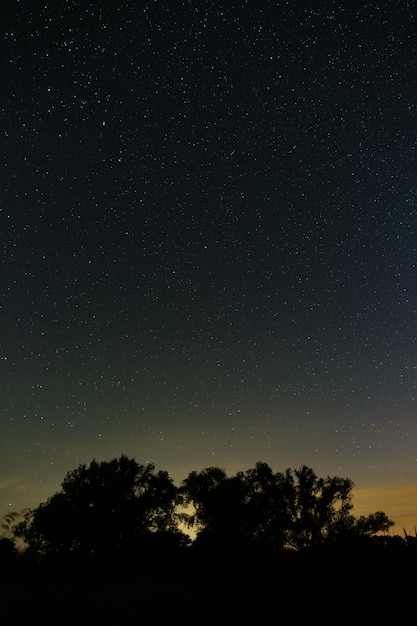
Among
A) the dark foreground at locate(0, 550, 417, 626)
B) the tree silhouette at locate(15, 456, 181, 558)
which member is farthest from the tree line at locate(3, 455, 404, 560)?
the dark foreground at locate(0, 550, 417, 626)

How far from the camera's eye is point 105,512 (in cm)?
3781

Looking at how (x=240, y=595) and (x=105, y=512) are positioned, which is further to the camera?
(x=105, y=512)

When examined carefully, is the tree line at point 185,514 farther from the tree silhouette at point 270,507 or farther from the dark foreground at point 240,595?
the dark foreground at point 240,595

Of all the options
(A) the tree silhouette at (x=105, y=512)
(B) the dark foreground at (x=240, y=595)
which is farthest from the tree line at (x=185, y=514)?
(B) the dark foreground at (x=240, y=595)

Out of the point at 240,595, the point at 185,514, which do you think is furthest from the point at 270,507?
the point at 240,595

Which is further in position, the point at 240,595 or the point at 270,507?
the point at 270,507

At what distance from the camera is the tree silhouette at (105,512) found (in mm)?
35969

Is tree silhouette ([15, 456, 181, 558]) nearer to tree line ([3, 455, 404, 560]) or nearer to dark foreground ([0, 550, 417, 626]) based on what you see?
tree line ([3, 455, 404, 560])

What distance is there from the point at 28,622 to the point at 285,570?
411 centimetres

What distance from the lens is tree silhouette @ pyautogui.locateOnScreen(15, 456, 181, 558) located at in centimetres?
3597

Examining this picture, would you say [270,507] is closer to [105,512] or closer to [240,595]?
[105,512]

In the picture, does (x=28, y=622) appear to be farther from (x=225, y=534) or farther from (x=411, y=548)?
(x=225, y=534)

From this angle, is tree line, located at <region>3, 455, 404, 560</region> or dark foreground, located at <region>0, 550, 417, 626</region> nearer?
dark foreground, located at <region>0, 550, 417, 626</region>

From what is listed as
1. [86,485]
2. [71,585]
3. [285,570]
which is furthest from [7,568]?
[86,485]
